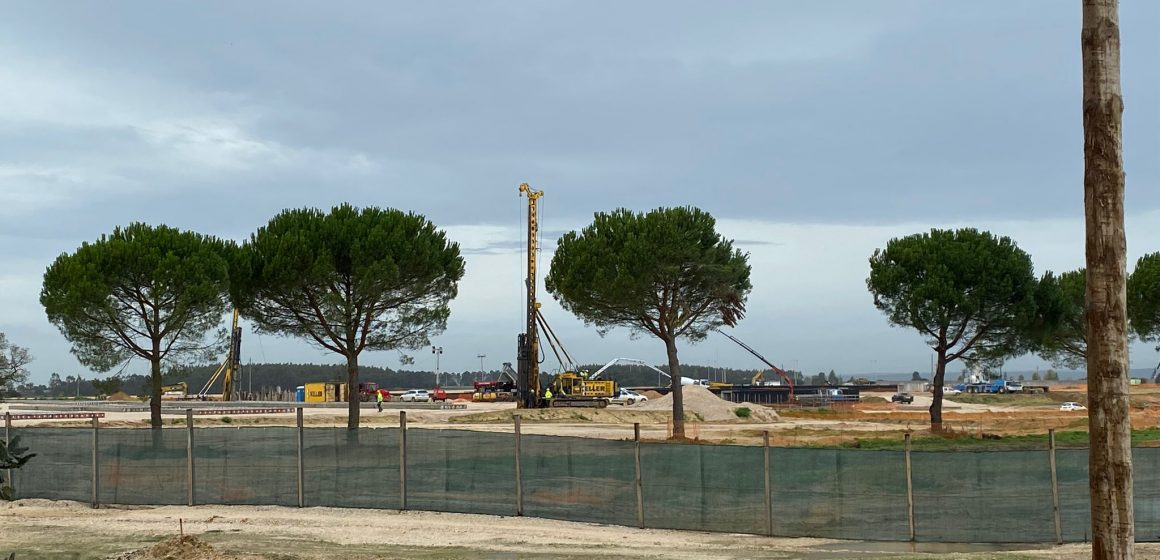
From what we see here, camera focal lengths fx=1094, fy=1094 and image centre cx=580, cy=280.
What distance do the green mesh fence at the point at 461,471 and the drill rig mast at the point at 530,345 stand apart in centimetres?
5863

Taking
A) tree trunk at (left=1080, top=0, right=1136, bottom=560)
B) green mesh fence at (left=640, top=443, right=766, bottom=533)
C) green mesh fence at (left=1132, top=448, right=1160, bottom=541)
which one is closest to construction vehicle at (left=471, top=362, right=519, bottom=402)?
green mesh fence at (left=640, top=443, right=766, bottom=533)

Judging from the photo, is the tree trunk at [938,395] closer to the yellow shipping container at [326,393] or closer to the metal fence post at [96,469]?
the metal fence post at [96,469]

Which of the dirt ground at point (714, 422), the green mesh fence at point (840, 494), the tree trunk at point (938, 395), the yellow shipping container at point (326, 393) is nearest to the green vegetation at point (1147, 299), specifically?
the dirt ground at point (714, 422)

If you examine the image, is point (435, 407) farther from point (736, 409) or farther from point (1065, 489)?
point (1065, 489)

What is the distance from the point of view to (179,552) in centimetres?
1474

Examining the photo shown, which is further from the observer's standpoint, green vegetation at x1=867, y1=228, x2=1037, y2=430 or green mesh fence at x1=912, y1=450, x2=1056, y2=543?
green vegetation at x1=867, y1=228, x2=1037, y2=430

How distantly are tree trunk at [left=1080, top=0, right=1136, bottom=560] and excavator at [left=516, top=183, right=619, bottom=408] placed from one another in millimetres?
70524

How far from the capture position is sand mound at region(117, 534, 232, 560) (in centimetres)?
1461

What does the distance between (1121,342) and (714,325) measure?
47.9 metres

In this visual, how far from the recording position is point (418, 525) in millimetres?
18922

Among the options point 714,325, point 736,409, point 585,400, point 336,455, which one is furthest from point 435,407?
point 336,455

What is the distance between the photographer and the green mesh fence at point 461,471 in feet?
64.7

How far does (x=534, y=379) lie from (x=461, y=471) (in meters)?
60.2

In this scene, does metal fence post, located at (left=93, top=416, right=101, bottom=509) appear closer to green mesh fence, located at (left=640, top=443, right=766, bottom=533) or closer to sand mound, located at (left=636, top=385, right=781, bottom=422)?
green mesh fence, located at (left=640, top=443, right=766, bottom=533)
